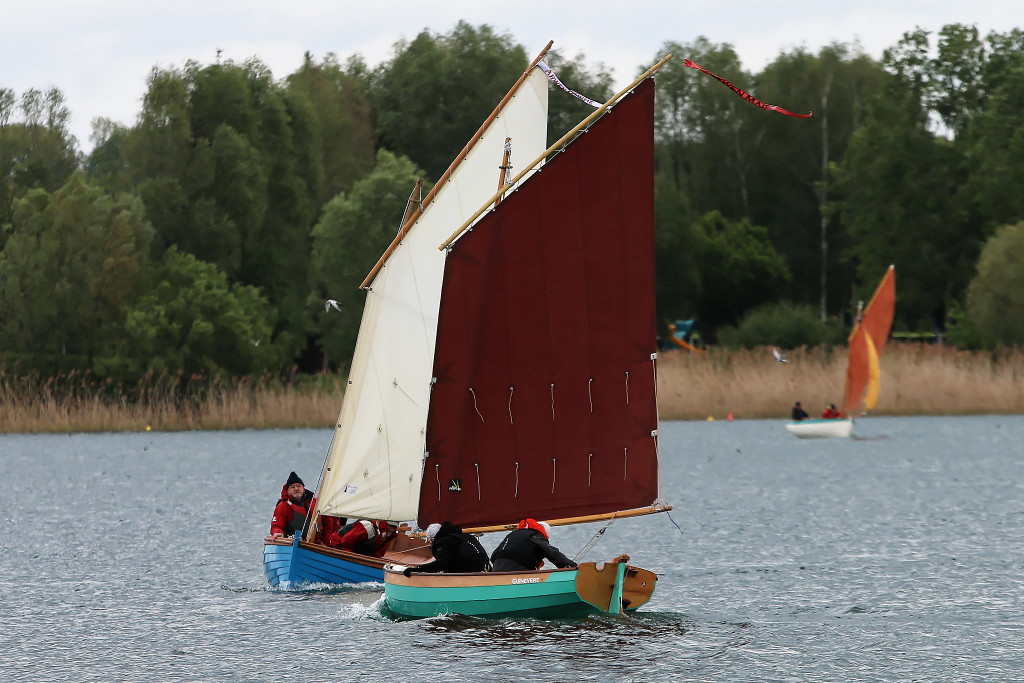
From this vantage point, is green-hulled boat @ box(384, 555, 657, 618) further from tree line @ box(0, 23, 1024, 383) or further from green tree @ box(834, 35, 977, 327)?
green tree @ box(834, 35, 977, 327)

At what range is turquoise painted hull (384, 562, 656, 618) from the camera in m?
22.0

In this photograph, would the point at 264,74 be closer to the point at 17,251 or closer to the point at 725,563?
the point at 17,251

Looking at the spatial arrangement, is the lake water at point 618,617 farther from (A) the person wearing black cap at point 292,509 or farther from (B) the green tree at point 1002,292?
(B) the green tree at point 1002,292

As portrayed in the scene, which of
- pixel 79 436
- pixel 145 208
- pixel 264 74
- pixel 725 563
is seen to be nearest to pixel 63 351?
pixel 79 436

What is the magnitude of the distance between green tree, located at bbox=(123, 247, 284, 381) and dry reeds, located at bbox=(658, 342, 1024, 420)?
2260 cm

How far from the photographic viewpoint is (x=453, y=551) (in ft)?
74.9

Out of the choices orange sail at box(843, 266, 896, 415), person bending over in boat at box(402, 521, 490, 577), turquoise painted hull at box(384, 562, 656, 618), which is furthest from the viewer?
orange sail at box(843, 266, 896, 415)

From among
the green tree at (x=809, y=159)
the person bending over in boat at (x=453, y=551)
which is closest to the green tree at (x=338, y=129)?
the green tree at (x=809, y=159)

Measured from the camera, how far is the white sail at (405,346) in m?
25.7

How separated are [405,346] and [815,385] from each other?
165 ft

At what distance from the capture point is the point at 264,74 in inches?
3565

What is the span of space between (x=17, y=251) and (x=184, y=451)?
1608 cm

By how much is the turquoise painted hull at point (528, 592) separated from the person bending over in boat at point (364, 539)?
4223 mm

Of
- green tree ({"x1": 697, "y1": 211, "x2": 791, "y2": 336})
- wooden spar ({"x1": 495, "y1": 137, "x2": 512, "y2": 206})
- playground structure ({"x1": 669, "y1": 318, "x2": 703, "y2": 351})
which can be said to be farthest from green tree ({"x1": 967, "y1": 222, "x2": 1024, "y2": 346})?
wooden spar ({"x1": 495, "y1": 137, "x2": 512, "y2": 206})
